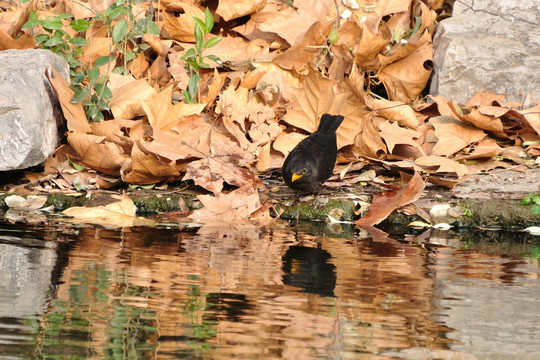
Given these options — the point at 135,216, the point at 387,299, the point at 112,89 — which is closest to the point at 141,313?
the point at 387,299

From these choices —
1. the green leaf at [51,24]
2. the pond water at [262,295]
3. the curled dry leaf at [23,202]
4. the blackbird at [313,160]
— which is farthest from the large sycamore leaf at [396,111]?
the curled dry leaf at [23,202]

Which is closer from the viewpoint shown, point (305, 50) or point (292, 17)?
point (305, 50)

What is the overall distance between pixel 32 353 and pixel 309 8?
502 centimetres

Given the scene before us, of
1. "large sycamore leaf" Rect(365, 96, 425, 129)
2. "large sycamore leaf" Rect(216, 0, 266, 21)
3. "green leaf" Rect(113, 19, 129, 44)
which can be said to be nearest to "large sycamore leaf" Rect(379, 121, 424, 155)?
"large sycamore leaf" Rect(365, 96, 425, 129)

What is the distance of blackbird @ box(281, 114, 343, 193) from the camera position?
5.23 metres

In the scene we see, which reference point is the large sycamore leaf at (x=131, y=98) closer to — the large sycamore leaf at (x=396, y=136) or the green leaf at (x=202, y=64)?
the green leaf at (x=202, y=64)

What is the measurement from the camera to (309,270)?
3877 millimetres

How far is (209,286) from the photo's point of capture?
3.47 m

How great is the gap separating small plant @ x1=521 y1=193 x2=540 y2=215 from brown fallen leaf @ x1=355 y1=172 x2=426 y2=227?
0.65 metres

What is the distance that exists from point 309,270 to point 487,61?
11.2 feet

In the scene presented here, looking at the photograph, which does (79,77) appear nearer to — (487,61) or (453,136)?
(453,136)

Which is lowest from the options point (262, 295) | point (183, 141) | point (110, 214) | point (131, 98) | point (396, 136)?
point (262, 295)

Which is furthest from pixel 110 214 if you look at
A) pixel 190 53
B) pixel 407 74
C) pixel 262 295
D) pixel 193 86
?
pixel 407 74

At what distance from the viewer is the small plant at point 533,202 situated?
518cm
